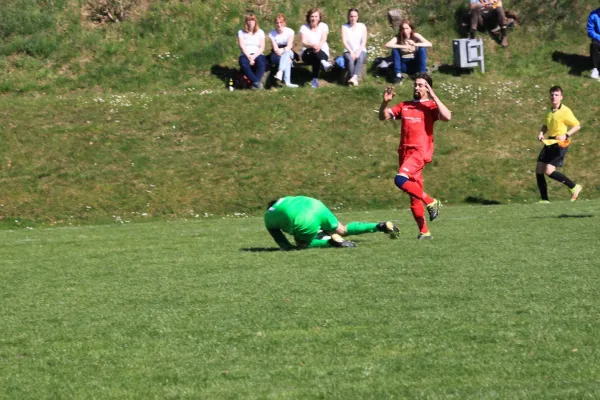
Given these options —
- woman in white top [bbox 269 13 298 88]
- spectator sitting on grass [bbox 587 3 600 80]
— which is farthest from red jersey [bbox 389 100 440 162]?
spectator sitting on grass [bbox 587 3 600 80]

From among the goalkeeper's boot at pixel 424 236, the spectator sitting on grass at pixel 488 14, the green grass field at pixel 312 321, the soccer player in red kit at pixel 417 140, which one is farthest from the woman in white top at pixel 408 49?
the goalkeeper's boot at pixel 424 236

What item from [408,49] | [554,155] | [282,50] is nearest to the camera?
[554,155]

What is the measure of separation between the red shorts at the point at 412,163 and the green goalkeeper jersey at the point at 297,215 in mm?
1477

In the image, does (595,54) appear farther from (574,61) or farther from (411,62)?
(411,62)

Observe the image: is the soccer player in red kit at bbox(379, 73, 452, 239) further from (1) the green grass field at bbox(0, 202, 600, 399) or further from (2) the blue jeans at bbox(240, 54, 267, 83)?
(2) the blue jeans at bbox(240, 54, 267, 83)

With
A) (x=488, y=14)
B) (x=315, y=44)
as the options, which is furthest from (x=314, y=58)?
(x=488, y=14)

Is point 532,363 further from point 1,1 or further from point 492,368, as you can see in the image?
point 1,1

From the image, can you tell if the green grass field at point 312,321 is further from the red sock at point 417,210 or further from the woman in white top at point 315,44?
the woman in white top at point 315,44

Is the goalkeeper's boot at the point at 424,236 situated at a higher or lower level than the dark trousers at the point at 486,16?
lower

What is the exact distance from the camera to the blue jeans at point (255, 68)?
22.2 metres

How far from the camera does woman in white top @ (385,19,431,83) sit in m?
22.3

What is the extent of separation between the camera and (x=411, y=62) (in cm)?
2286

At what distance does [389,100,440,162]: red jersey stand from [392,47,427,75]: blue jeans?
10.1 metres

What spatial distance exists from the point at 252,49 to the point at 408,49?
3265 mm
